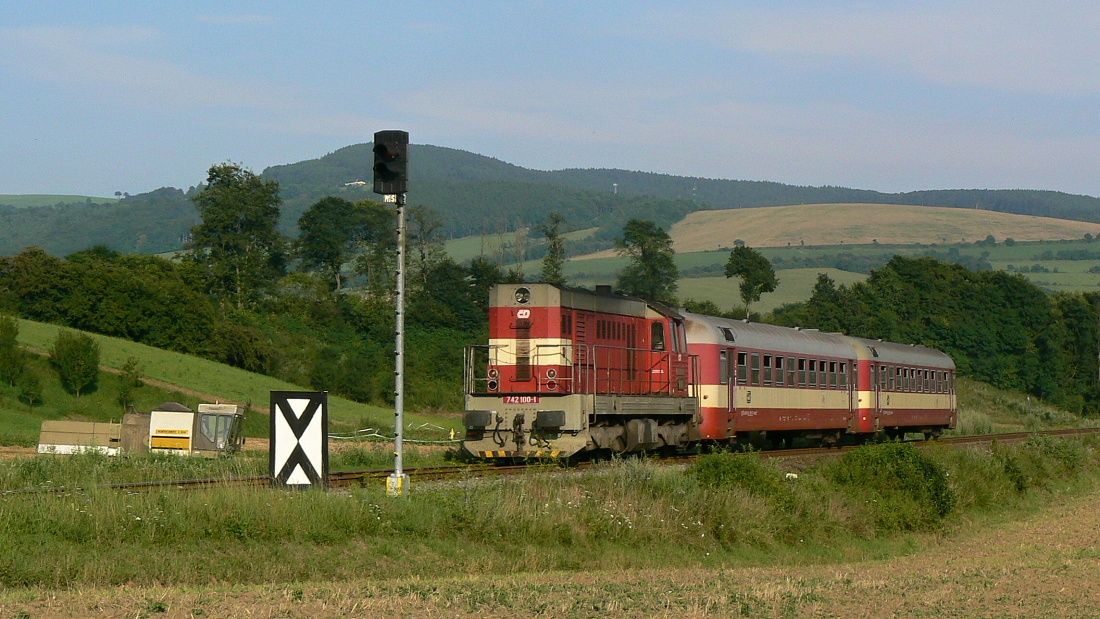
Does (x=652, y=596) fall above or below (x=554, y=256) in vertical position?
below

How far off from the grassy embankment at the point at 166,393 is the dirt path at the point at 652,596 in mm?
37254

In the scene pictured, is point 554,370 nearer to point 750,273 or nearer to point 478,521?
point 478,521

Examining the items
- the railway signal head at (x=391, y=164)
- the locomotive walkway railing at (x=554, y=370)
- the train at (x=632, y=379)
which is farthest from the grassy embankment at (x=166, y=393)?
the railway signal head at (x=391, y=164)

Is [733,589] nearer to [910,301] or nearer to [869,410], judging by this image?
[869,410]

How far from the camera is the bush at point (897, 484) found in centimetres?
2781

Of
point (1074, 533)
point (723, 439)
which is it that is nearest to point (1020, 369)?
point (723, 439)

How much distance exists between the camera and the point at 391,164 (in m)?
19.7

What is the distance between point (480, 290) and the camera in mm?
104250

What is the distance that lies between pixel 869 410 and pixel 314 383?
4196cm

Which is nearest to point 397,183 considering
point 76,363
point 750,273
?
point 76,363

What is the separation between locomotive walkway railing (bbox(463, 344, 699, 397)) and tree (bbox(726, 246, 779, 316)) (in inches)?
3250

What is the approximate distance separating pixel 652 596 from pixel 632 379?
18.6m

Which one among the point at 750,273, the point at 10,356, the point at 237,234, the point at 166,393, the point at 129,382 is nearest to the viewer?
the point at 10,356

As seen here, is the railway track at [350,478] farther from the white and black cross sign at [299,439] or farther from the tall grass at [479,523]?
the tall grass at [479,523]
